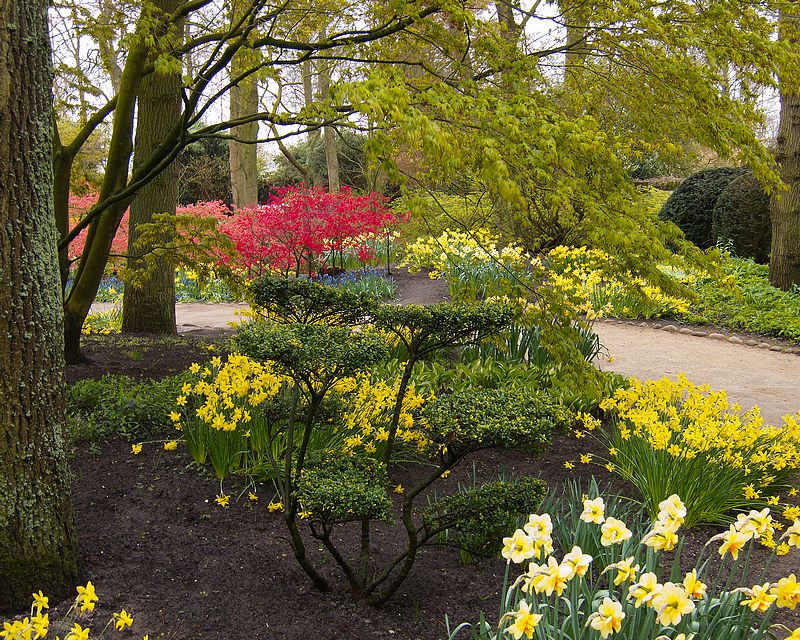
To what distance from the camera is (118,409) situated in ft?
13.7

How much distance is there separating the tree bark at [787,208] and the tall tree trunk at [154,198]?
791 cm

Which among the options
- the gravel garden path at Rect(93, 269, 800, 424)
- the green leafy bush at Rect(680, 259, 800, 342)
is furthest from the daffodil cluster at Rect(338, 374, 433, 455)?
the green leafy bush at Rect(680, 259, 800, 342)

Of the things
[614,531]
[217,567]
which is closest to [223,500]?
[217,567]

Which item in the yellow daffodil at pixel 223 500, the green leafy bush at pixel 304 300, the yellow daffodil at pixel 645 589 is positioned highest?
the green leafy bush at pixel 304 300

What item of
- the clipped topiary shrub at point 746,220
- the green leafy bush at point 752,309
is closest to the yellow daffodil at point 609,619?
the green leafy bush at point 752,309

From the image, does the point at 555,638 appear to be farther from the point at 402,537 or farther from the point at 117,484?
the point at 117,484

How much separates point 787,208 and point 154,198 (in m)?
8.65

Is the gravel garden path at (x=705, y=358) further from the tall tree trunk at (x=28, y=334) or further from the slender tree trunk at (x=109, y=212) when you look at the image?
the tall tree trunk at (x=28, y=334)

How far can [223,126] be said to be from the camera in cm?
414

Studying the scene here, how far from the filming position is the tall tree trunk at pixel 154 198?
6.73 m

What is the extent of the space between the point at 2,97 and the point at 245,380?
5.91ft

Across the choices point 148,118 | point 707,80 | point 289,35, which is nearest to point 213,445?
point 289,35

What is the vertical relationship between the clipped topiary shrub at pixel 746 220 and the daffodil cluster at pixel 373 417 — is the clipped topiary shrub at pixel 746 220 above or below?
above

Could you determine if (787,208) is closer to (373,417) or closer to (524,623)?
(373,417)
